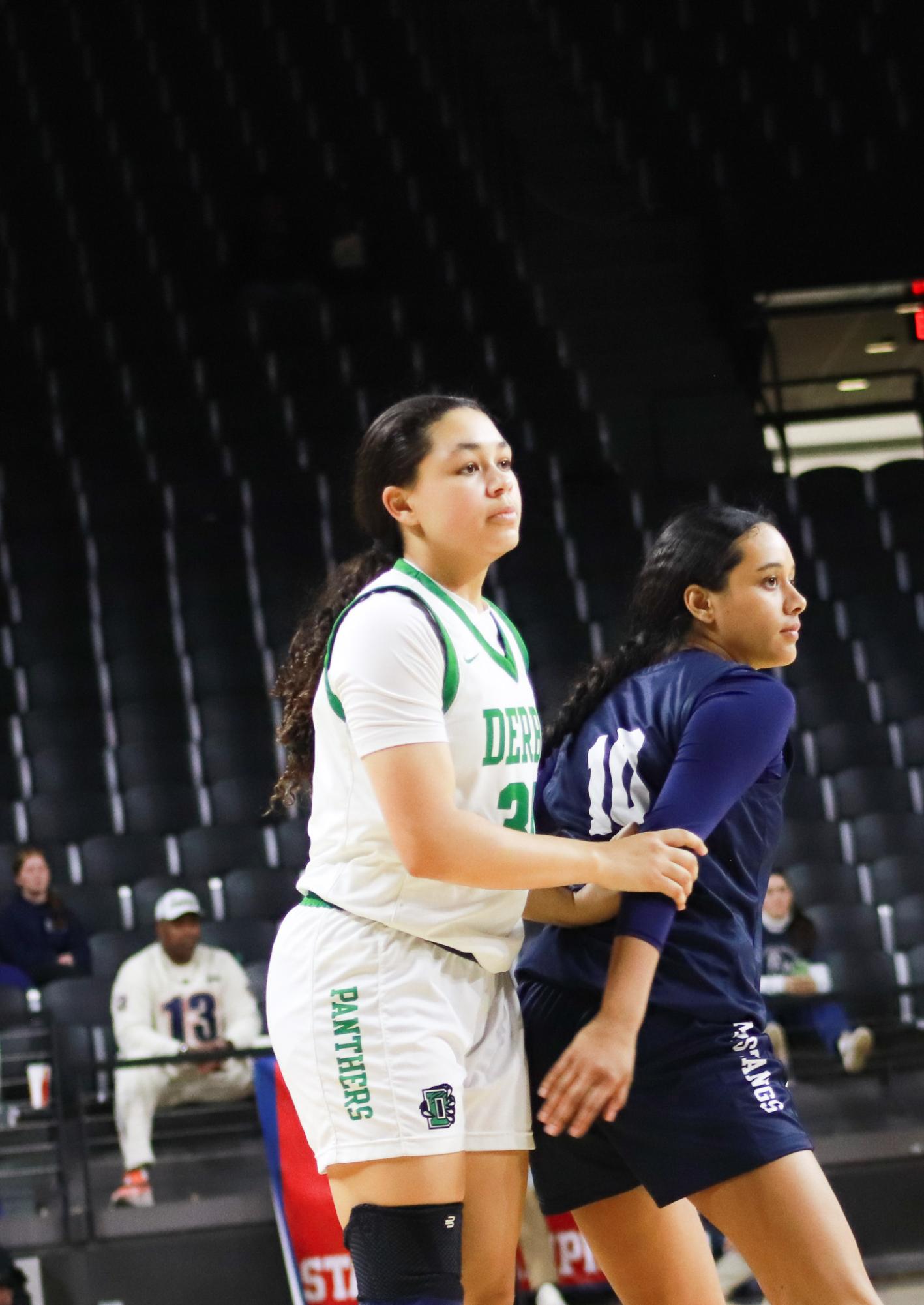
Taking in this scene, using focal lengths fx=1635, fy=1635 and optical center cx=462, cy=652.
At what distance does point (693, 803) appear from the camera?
2.01 m

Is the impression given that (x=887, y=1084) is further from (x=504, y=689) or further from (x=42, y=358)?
(x=42, y=358)

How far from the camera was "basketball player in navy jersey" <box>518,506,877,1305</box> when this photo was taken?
6.43ft

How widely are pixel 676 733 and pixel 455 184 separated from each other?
10.9 m

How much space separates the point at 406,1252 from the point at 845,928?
16.9 ft

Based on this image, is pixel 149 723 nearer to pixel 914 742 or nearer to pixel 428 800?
pixel 914 742

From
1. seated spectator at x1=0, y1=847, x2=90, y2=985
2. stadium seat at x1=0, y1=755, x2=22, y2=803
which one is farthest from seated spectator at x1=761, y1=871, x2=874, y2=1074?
stadium seat at x1=0, y1=755, x2=22, y2=803

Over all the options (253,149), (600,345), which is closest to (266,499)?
(600,345)

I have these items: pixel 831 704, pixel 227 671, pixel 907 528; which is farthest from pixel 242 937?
pixel 907 528

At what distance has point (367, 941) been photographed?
6.47 feet

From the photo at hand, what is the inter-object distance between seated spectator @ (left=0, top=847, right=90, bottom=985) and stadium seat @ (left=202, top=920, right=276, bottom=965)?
1.68 feet

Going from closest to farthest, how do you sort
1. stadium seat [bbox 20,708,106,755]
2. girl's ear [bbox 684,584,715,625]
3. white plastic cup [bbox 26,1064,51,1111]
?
girl's ear [bbox 684,584,715,625]
white plastic cup [bbox 26,1064,51,1111]
stadium seat [bbox 20,708,106,755]

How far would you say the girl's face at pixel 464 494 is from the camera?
206cm

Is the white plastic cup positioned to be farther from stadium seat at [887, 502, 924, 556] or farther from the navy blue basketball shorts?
stadium seat at [887, 502, 924, 556]

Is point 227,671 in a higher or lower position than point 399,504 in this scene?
higher
